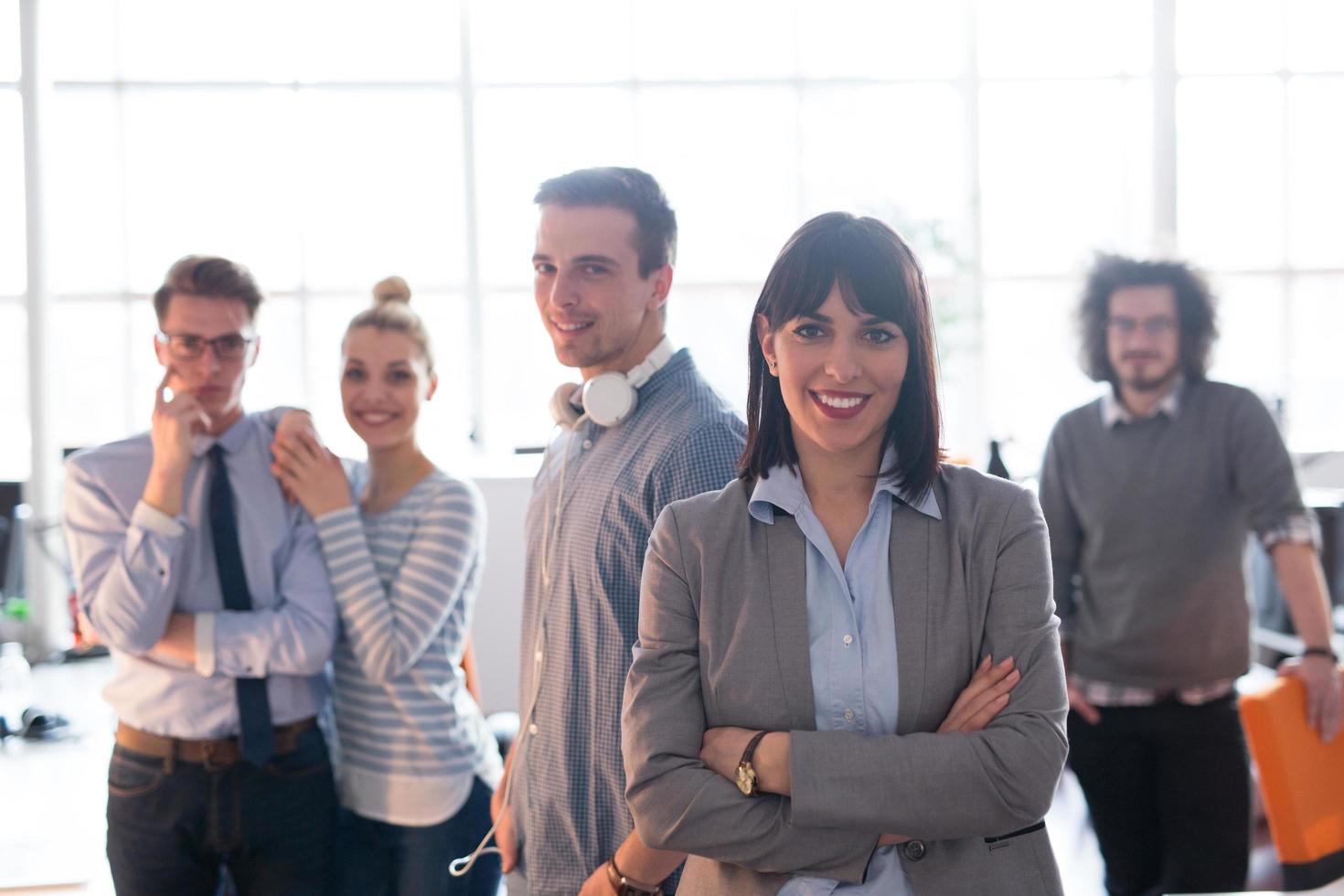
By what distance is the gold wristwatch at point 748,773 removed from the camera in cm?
126

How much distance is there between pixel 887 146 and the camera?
692 cm

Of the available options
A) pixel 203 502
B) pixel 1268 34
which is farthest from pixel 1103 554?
pixel 1268 34

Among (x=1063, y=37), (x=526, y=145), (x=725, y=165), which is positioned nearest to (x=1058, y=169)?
(x=1063, y=37)

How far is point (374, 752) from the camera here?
2123 mm

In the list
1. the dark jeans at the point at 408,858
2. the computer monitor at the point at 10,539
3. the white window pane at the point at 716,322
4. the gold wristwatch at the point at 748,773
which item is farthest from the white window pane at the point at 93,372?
the gold wristwatch at the point at 748,773

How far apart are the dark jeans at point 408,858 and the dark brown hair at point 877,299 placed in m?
1.11

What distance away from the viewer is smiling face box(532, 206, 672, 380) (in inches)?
73.4

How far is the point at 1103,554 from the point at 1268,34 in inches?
230

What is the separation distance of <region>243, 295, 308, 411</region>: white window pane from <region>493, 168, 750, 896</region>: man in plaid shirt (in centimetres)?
518

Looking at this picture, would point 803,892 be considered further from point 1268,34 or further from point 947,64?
point 1268,34

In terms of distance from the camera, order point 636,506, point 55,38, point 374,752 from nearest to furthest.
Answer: point 636,506, point 374,752, point 55,38

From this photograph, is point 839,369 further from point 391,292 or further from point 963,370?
point 963,370

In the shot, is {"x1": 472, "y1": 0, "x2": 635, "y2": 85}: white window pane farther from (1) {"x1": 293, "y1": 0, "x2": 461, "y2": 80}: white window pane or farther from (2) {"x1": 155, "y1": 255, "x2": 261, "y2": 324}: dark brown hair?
(2) {"x1": 155, "y1": 255, "x2": 261, "y2": 324}: dark brown hair

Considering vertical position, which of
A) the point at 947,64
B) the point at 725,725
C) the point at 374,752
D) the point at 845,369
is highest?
the point at 947,64
